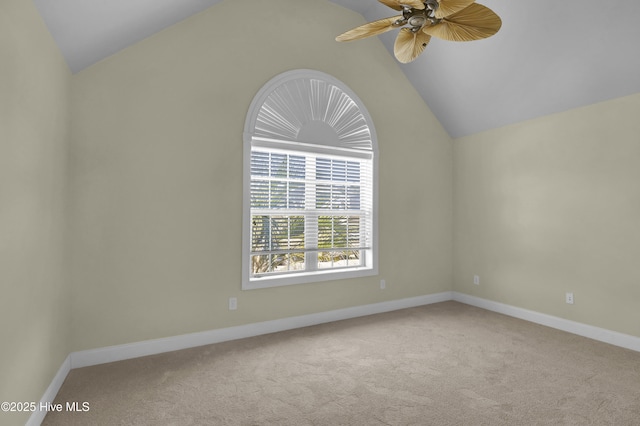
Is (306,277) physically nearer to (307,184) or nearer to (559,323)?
(307,184)

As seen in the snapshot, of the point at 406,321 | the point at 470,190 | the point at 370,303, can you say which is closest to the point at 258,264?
the point at 370,303

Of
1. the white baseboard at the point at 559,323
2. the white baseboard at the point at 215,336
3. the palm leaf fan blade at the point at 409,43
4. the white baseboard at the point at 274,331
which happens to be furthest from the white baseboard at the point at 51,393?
the white baseboard at the point at 559,323

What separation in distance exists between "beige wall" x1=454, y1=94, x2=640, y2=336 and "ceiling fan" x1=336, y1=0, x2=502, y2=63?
208 centimetres

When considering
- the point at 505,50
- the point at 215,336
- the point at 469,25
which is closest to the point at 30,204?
the point at 215,336

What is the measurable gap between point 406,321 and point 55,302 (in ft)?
10.7

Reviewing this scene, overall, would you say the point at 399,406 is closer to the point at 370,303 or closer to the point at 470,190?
the point at 370,303

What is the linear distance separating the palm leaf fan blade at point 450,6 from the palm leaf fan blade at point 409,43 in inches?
16.6

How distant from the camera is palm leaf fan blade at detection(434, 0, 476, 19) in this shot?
5.82 feet

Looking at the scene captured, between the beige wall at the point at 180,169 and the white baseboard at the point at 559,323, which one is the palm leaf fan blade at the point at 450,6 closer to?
the beige wall at the point at 180,169

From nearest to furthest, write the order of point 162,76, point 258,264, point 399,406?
point 399,406 → point 162,76 → point 258,264

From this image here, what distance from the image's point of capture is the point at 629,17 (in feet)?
8.79

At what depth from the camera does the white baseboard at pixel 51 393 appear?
1932mm

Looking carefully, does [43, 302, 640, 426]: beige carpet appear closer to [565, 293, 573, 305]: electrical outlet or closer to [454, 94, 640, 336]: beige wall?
[565, 293, 573, 305]: electrical outlet

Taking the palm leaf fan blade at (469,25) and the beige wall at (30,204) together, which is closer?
the beige wall at (30,204)
